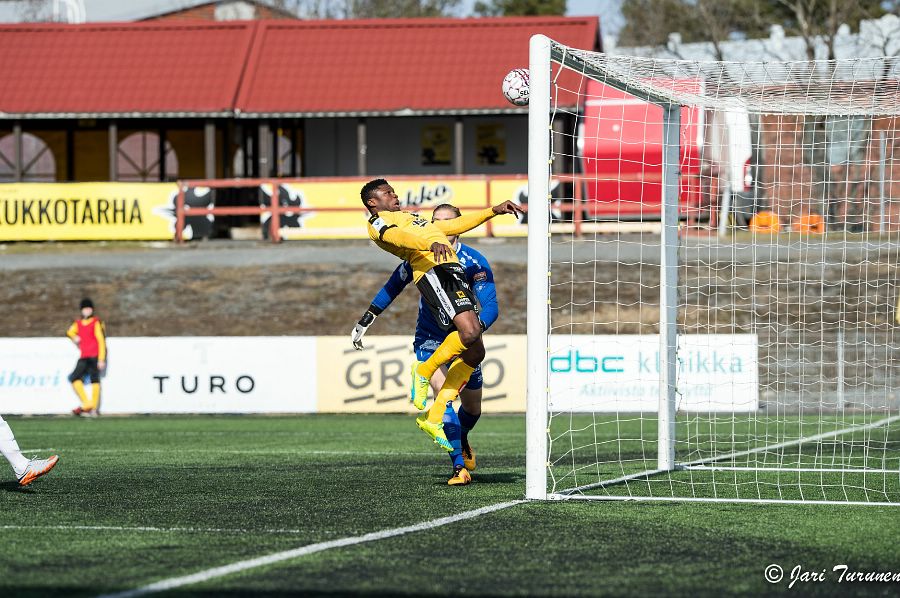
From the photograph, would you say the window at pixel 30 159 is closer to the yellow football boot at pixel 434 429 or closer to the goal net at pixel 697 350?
the goal net at pixel 697 350

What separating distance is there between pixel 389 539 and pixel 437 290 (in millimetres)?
2600

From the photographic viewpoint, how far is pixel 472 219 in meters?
8.57

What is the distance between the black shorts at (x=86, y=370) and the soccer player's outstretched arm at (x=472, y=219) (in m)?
13.4

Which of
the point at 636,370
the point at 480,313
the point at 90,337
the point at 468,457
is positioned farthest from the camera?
the point at 90,337

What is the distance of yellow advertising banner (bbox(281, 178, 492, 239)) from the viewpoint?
30.6 metres

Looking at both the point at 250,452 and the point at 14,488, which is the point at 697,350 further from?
the point at 14,488

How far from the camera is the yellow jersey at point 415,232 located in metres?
8.64

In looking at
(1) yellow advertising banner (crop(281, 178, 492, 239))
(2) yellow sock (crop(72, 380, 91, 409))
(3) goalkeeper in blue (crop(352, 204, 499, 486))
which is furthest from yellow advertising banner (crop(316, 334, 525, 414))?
(3) goalkeeper in blue (crop(352, 204, 499, 486))

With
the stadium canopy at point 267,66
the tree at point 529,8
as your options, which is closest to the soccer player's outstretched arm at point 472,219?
the stadium canopy at point 267,66

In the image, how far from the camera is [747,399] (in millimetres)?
20156

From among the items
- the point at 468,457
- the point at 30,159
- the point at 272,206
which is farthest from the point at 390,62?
the point at 468,457

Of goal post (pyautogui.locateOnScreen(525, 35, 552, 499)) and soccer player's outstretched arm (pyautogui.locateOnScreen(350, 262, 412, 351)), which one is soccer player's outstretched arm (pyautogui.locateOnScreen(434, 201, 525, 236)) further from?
soccer player's outstretched arm (pyautogui.locateOnScreen(350, 262, 412, 351))

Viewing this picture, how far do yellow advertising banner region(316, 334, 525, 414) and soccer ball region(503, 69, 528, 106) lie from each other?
11.5 meters

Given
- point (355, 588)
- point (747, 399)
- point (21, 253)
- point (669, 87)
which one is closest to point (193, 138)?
point (21, 253)
